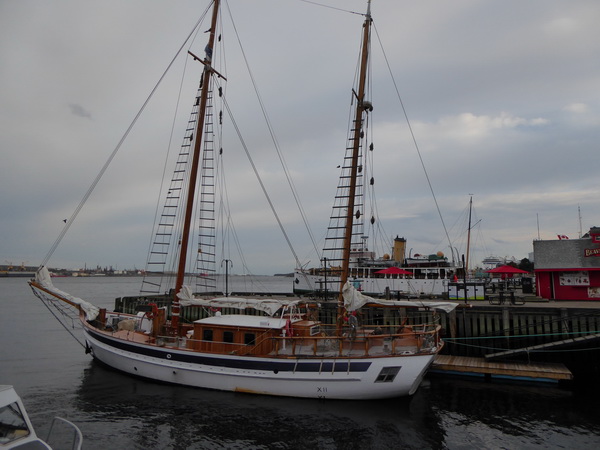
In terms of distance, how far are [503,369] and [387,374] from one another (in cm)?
636

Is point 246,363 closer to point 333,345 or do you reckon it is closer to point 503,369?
point 333,345

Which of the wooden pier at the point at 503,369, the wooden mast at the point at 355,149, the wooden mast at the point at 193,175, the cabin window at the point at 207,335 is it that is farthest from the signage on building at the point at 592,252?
the wooden mast at the point at 193,175

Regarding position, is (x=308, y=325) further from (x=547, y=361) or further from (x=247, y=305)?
(x=547, y=361)

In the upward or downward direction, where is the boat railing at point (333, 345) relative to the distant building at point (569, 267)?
downward

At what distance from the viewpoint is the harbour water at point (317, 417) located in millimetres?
11812

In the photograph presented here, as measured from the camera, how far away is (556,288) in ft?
88.0

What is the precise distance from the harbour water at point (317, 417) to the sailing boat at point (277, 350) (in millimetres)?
633

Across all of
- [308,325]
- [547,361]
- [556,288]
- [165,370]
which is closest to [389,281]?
[556,288]

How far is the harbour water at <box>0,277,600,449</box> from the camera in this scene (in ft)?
38.8

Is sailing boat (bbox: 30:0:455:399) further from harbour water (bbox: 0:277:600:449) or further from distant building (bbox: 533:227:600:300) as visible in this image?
distant building (bbox: 533:227:600:300)

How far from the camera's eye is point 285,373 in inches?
596

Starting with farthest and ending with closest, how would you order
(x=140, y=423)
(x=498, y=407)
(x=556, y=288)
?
(x=556, y=288)
(x=498, y=407)
(x=140, y=423)

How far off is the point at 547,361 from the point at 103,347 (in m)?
22.1

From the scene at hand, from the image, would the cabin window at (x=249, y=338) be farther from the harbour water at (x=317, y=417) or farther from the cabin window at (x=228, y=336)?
the harbour water at (x=317, y=417)
